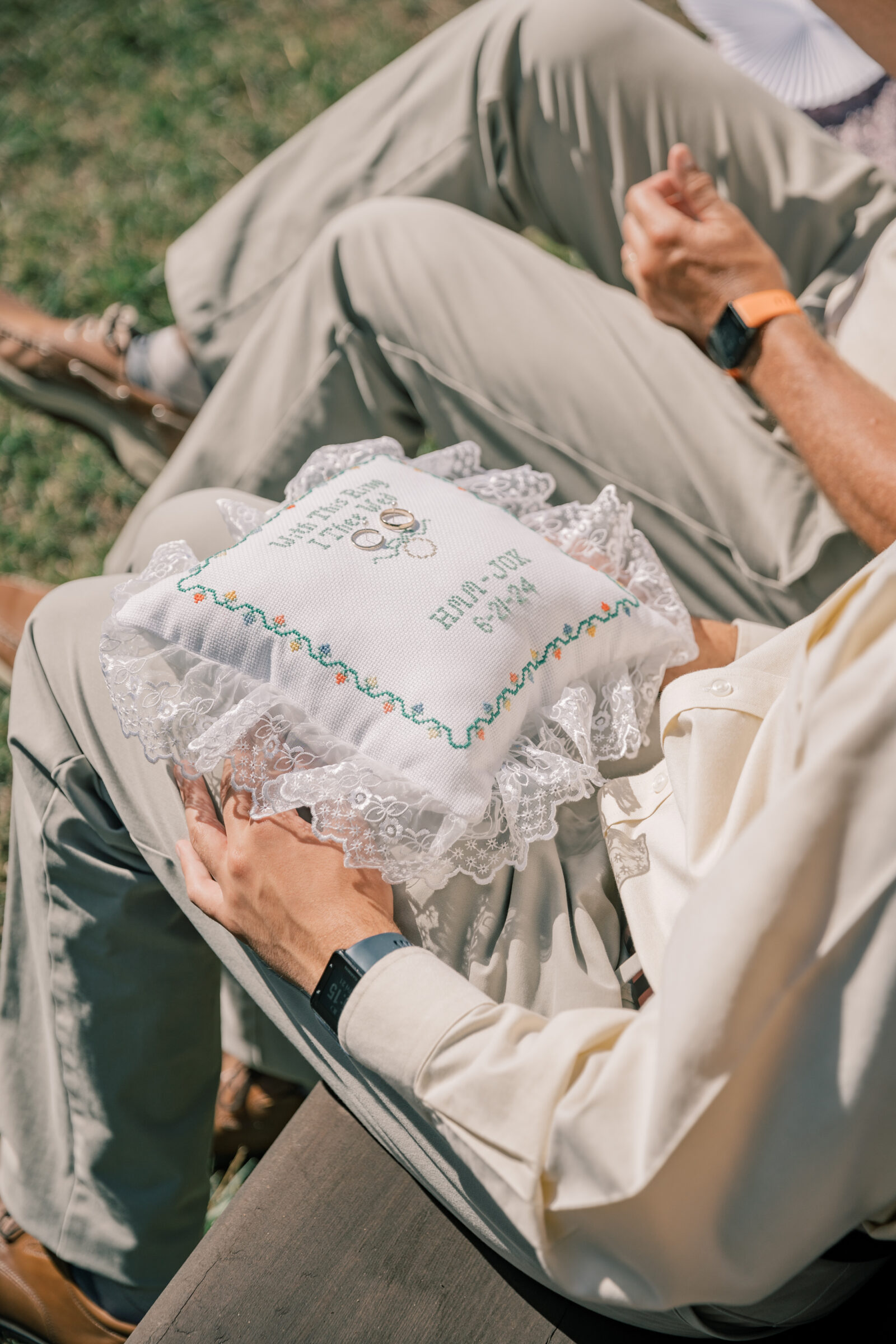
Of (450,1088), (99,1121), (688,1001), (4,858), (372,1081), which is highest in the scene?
(688,1001)

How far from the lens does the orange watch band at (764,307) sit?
4.34ft

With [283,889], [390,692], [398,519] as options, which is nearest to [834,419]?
[398,519]

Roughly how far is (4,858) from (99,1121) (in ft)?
2.43

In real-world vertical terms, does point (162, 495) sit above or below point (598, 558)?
below

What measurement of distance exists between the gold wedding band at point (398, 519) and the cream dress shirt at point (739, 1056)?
15.3 inches

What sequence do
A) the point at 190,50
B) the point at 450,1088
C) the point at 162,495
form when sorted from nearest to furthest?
the point at 450,1088 → the point at 162,495 → the point at 190,50

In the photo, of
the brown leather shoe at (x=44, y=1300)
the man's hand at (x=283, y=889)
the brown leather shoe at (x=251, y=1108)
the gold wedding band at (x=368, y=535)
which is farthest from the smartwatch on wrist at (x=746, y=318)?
the brown leather shoe at (x=44, y=1300)

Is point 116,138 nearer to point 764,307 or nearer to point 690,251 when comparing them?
point 690,251

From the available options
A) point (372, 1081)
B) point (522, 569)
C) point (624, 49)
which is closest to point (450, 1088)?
point (372, 1081)

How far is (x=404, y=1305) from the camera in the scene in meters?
0.90

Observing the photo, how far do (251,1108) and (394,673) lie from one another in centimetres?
96

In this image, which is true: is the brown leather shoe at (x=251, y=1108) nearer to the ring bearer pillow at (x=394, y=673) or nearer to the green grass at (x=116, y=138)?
the ring bearer pillow at (x=394, y=673)

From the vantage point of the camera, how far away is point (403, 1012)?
0.79 m

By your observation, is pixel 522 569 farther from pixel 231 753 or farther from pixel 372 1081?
pixel 372 1081
